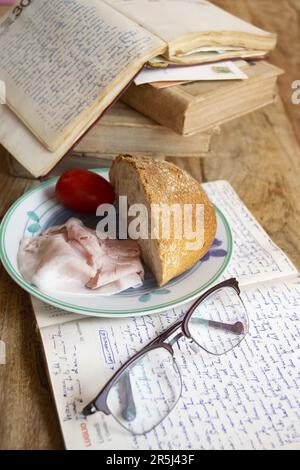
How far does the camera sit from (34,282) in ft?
2.24

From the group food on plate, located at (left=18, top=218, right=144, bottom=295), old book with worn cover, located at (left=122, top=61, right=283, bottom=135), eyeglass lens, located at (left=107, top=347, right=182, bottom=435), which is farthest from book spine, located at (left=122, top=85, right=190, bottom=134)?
eyeglass lens, located at (left=107, top=347, right=182, bottom=435)

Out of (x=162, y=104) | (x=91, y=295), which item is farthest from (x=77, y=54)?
(x=91, y=295)

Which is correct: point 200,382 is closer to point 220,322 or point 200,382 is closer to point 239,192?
point 220,322

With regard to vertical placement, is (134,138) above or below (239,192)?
above

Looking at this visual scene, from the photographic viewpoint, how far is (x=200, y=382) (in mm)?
633

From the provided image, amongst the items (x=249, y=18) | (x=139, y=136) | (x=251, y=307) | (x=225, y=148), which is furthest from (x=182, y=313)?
(x=249, y=18)

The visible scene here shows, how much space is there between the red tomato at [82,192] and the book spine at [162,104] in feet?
0.53

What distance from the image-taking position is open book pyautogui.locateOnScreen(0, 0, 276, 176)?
0.84 m

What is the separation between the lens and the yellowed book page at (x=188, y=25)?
0.91 metres

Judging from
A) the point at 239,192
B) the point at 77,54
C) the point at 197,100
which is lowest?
the point at 239,192

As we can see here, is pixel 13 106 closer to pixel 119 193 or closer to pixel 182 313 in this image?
pixel 119 193

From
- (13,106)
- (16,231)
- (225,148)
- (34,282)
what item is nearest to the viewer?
(34,282)

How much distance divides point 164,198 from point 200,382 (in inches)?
9.7

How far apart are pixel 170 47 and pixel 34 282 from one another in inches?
17.8
